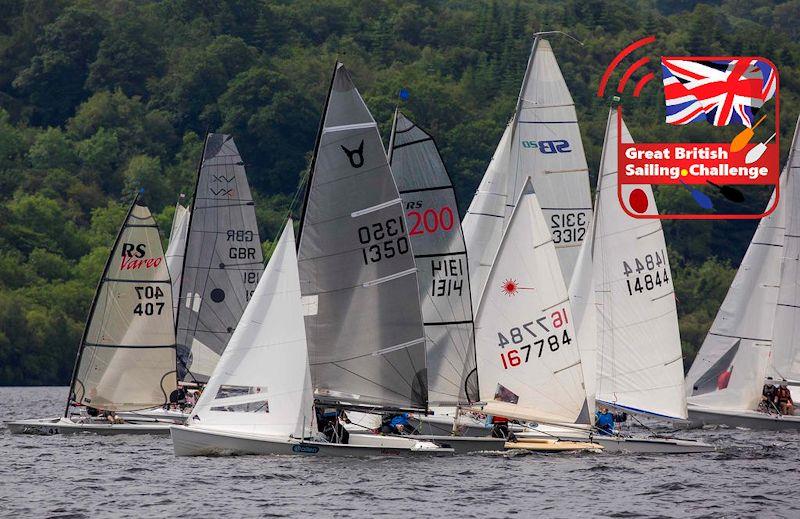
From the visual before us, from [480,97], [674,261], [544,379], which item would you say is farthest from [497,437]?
[480,97]

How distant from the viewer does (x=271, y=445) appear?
31609mm

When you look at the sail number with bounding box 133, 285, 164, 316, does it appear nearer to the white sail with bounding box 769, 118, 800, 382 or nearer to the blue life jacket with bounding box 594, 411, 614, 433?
the blue life jacket with bounding box 594, 411, 614, 433

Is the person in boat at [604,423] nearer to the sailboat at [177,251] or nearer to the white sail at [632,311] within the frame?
the white sail at [632,311]

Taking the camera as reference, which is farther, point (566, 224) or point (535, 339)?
point (566, 224)

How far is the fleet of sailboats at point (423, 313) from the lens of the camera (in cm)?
3209

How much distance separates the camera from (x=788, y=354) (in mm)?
48031

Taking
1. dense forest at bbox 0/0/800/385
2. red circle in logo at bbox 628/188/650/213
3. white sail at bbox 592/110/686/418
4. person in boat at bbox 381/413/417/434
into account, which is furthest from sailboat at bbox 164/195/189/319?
dense forest at bbox 0/0/800/385

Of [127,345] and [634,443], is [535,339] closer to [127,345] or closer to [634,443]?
[634,443]

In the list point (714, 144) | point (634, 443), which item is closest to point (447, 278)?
point (634, 443)

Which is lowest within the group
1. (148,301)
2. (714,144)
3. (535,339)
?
(535,339)

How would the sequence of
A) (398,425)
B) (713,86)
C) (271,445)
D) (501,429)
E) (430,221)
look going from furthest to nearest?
(713,86), (430,221), (501,429), (398,425), (271,445)

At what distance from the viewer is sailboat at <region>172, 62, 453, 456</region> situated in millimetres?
31938

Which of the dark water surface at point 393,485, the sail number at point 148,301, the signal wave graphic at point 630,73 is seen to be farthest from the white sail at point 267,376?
the signal wave graphic at point 630,73

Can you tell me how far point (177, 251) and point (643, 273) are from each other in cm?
1827
